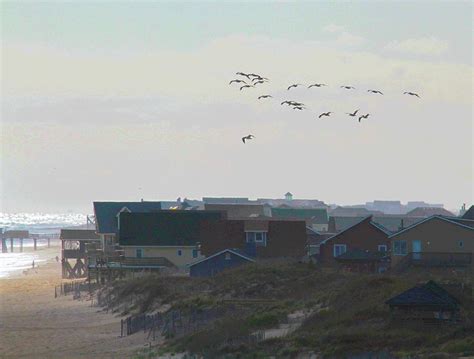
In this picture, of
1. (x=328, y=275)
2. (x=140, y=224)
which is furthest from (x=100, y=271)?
(x=328, y=275)

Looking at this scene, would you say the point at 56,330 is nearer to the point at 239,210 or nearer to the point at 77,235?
the point at 77,235

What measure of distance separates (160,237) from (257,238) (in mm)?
A: 9247

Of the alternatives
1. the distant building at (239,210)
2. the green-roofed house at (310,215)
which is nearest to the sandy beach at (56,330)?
the distant building at (239,210)

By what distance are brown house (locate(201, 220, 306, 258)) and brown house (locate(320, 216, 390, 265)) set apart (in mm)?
8306

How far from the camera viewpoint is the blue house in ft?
288

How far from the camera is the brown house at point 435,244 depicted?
244 ft

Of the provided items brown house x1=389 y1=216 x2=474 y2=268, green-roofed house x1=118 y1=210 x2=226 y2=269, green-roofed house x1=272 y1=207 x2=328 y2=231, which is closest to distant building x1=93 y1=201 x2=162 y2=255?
green-roofed house x1=118 y1=210 x2=226 y2=269

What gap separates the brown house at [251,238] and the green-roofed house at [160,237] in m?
3.42

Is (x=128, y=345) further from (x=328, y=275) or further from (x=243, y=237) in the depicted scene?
(x=243, y=237)

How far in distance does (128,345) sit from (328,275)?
16211 millimetres

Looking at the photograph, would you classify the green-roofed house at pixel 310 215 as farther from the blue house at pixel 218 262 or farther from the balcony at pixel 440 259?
the balcony at pixel 440 259

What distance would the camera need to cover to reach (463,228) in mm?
76000

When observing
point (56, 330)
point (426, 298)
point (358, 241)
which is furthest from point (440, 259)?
point (426, 298)

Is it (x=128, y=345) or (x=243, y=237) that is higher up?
(x=243, y=237)
